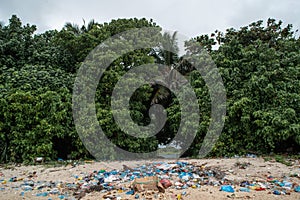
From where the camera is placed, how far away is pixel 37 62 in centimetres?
901

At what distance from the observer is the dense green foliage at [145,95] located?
723 cm

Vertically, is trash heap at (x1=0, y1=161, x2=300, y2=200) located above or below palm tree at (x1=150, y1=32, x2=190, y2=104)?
below

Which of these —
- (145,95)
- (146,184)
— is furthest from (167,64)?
(146,184)

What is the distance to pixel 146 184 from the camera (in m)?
4.04

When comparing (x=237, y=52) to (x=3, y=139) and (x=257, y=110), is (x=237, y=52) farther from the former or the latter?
(x=3, y=139)

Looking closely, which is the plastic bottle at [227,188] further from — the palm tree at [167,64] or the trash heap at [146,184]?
the palm tree at [167,64]

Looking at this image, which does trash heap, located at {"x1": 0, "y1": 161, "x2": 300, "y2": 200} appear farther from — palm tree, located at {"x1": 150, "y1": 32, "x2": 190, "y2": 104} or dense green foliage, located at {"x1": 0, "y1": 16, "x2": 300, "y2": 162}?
palm tree, located at {"x1": 150, "y1": 32, "x2": 190, "y2": 104}

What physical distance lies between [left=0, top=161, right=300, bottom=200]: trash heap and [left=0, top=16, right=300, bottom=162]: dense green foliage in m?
2.28

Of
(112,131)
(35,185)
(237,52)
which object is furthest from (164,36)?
(35,185)

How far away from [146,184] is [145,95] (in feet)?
15.4

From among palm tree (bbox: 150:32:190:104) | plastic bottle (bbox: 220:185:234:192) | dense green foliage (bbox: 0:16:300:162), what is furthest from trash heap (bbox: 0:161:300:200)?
palm tree (bbox: 150:32:190:104)

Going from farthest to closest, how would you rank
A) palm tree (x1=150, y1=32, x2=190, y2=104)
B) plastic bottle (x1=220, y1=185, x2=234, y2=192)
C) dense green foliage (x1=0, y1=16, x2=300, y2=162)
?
palm tree (x1=150, y1=32, x2=190, y2=104)
dense green foliage (x1=0, y1=16, x2=300, y2=162)
plastic bottle (x1=220, y1=185, x2=234, y2=192)

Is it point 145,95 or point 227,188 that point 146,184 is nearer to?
point 227,188

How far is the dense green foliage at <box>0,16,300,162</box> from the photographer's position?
23.7ft
